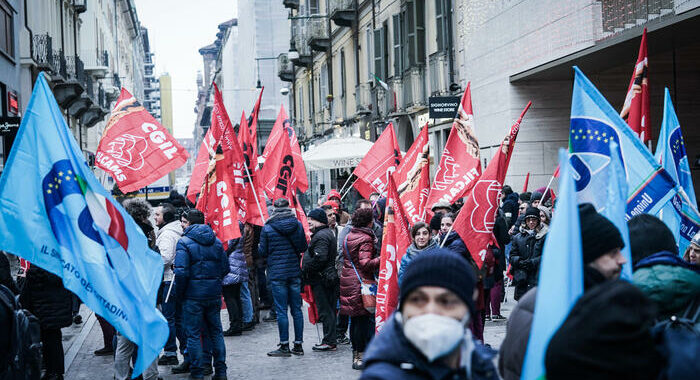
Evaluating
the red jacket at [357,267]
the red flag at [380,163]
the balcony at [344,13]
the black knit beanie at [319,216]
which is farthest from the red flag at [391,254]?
the balcony at [344,13]

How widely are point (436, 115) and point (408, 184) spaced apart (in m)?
5.37

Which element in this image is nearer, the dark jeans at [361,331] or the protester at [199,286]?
the protester at [199,286]

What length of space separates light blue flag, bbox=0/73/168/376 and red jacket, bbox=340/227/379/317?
137 inches

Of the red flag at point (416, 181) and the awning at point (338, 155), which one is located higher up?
the awning at point (338, 155)

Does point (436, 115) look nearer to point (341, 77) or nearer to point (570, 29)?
point (570, 29)

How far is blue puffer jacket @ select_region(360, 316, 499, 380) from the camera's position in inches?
103

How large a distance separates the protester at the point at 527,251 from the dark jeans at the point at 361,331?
6.59 ft

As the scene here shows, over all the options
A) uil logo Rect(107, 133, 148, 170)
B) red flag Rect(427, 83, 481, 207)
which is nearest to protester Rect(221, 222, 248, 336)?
uil logo Rect(107, 133, 148, 170)

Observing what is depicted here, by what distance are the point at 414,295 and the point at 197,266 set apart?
5.75 m

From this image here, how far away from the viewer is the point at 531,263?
31.7 ft

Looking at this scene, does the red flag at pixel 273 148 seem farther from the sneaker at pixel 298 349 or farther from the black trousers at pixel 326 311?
the sneaker at pixel 298 349

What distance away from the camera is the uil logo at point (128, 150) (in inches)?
412

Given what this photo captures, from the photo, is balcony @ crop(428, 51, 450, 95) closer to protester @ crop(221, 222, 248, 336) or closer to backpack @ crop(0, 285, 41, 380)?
protester @ crop(221, 222, 248, 336)

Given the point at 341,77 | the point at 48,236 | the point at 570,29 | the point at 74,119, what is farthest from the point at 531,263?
the point at 74,119
